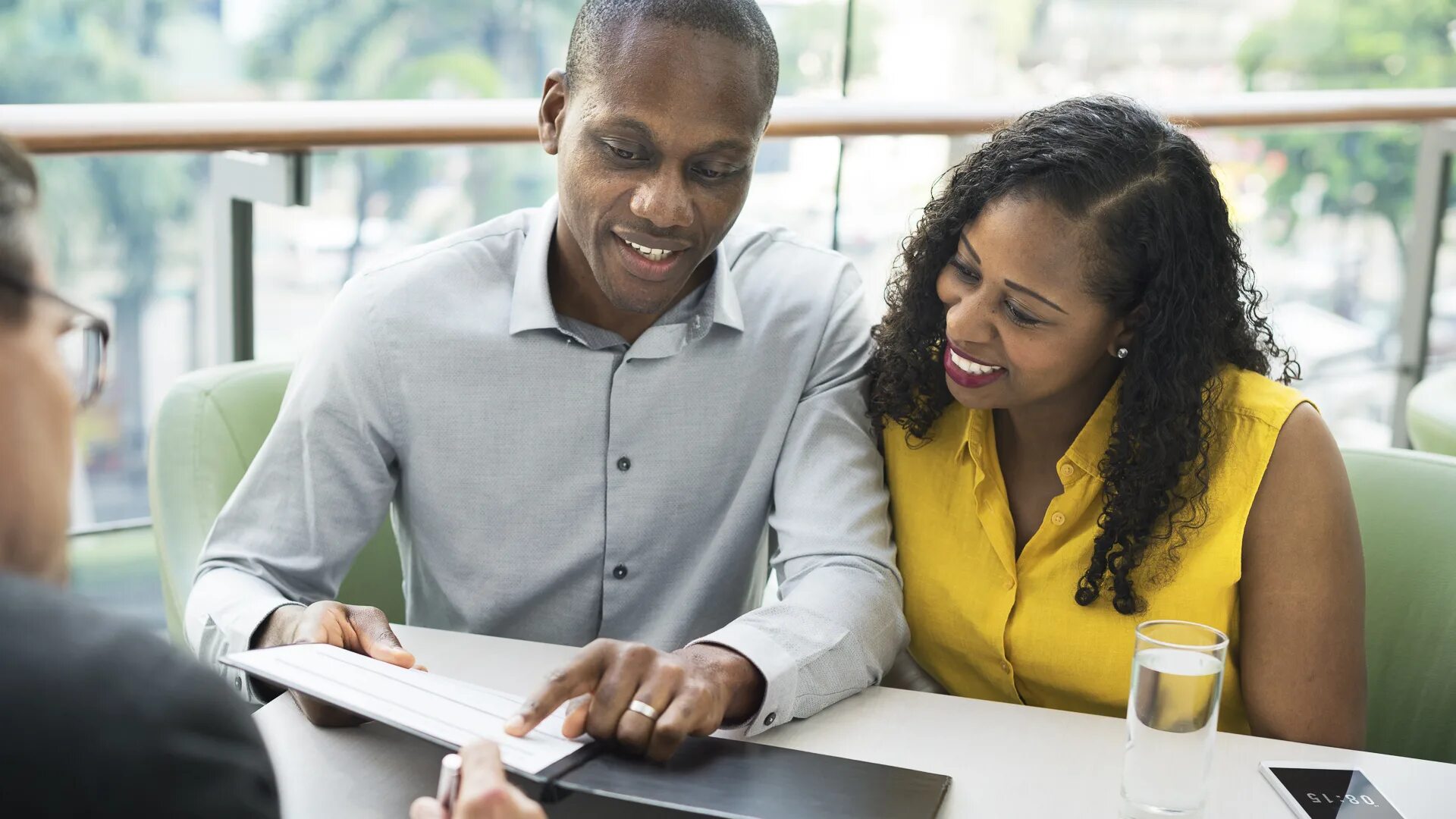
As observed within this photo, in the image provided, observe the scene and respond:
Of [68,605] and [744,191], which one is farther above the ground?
[744,191]

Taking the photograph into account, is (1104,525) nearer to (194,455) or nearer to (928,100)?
(194,455)

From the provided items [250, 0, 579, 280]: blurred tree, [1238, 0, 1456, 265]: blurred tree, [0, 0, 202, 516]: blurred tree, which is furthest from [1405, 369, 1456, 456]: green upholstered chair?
[1238, 0, 1456, 265]: blurred tree

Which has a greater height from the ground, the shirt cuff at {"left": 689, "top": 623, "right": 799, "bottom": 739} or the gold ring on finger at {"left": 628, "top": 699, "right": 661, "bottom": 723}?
the gold ring on finger at {"left": 628, "top": 699, "right": 661, "bottom": 723}

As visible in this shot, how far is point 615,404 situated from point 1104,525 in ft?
1.80

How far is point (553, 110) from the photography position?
1.57 m

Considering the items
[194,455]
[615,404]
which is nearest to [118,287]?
[194,455]

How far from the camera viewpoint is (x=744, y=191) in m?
1.49

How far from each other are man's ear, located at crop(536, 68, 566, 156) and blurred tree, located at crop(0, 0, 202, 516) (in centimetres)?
126

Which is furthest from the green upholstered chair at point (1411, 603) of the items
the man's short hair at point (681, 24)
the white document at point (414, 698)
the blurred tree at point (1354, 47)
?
the blurred tree at point (1354, 47)

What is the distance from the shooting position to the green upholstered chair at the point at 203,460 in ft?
5.16

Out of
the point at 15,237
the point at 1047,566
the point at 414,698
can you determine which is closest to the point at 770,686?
the point at 414,698

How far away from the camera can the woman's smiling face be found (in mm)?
1387

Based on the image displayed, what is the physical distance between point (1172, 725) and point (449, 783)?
51 cm

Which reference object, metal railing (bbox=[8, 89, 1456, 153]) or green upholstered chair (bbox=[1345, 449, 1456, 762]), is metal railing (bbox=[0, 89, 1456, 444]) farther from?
green upholstered chair (bbox=[1345, 449, 1456, 762])
